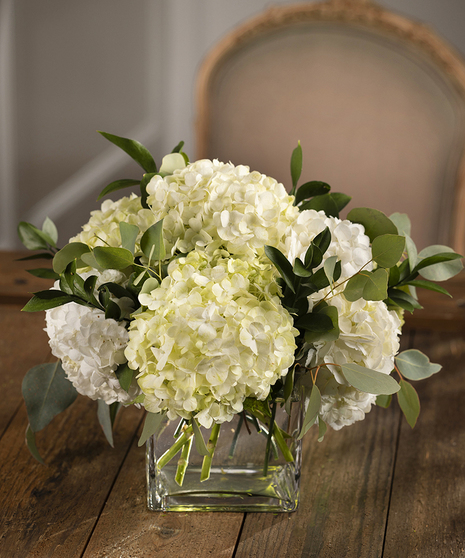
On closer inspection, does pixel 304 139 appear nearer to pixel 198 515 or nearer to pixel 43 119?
pixel 198 515

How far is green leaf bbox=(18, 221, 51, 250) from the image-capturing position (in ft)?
2.12

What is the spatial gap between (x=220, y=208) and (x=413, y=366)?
0.89 ft

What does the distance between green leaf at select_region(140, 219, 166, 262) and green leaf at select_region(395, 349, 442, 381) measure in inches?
10.9

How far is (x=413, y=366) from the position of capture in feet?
2.02

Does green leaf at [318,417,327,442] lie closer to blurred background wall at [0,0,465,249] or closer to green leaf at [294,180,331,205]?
green leaf at [294,180,331,205]

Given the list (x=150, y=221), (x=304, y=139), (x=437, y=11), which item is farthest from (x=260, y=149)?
(x=437, y=11)

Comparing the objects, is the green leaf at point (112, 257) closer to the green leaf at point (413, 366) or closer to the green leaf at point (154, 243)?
the green leaf at point (154, 243)

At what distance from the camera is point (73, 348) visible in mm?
526

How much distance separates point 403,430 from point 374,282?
0.37 metres

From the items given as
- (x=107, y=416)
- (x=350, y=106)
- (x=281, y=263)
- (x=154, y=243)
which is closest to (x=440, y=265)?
(x=281, y=263)

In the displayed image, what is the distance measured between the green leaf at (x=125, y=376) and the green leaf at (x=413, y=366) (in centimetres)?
27

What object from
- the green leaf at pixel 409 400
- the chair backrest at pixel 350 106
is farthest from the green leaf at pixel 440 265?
the chair backrest at pixel 350 106

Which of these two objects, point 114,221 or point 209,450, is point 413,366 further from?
point 114,221

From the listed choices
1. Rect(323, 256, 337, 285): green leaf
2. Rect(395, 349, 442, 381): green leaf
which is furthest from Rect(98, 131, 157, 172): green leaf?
Rect(395, 349, 442, 381): green leaf
